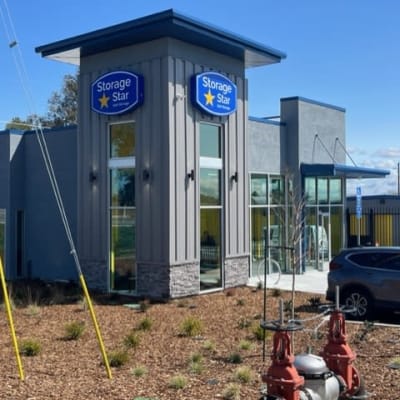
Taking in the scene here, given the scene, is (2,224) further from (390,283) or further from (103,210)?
(390,283)

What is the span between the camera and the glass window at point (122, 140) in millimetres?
16828

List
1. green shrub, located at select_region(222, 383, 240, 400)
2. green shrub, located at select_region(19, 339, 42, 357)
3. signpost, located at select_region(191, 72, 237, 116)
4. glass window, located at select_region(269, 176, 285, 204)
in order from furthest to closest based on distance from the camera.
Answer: glass window, located at select_region(269, 176, 285, 204)
signpost, located at select_region(191, 72, 237, 116)
green shrub, located at select_region(19, 339, 42, 357)
green shrub, located at select_region(222, 383, 240, 400)

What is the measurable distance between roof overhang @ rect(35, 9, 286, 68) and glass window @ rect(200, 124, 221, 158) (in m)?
2.23

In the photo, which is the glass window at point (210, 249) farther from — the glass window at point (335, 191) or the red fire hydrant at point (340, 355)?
the red fire hydrant at point (340, 355)

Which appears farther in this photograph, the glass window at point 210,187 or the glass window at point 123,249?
the glass window at point 210,187

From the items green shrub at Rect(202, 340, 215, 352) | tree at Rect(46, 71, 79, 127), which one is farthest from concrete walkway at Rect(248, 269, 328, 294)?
tree at Rect(46, 71, 79, 127)

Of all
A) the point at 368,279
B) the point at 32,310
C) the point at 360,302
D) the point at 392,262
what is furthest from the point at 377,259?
the point at 32,310

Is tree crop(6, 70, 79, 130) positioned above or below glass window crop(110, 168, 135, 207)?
above

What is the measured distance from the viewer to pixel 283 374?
18.6 feet

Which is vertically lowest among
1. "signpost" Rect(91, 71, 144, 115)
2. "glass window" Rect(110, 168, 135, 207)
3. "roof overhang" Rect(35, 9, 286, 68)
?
"glass window" Rect(110, 168, 135, 207)

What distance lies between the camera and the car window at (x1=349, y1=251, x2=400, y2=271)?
1323cm

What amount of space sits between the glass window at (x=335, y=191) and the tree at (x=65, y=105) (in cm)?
2573

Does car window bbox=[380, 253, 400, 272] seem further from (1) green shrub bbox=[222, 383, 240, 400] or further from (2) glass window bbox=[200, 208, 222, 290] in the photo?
(1) green shrub bbox=[222, 383, 240, 400]

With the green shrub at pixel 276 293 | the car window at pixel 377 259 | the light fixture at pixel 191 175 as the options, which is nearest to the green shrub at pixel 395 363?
the car window at pixel 377 259
